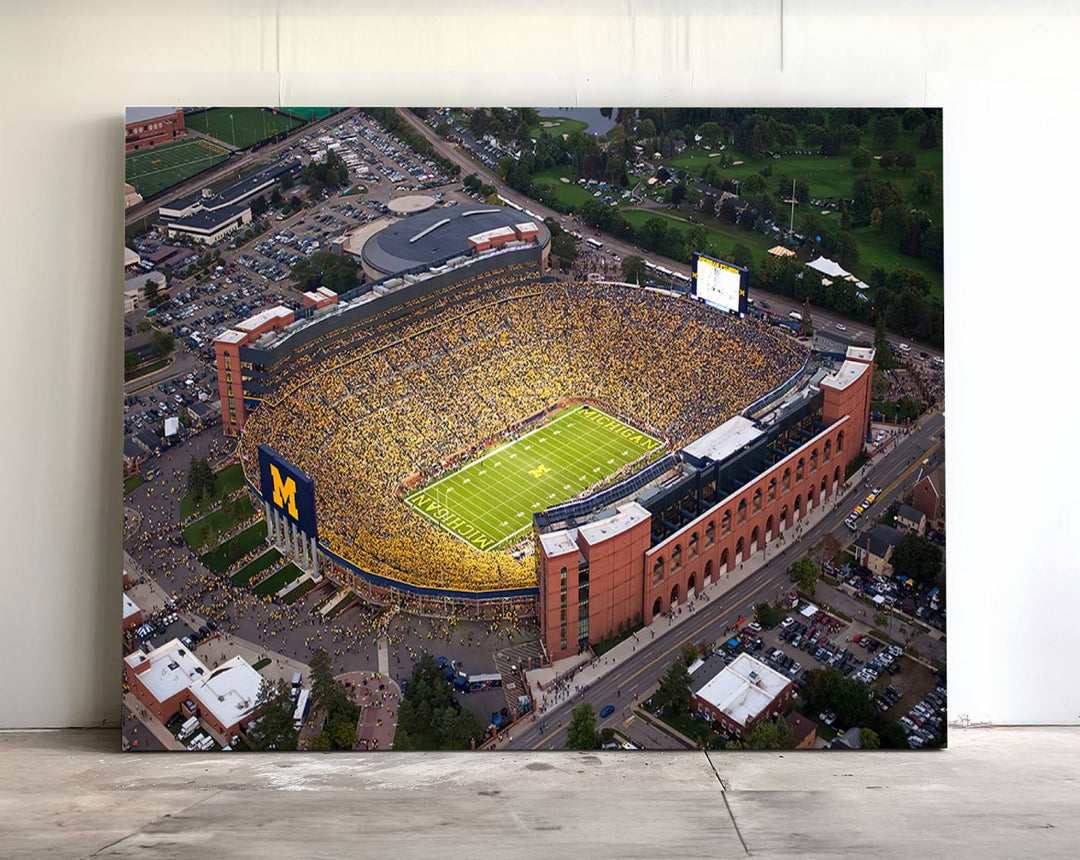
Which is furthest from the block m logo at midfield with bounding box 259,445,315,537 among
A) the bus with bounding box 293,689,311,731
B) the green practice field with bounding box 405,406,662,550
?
the bus with bounding box 293,689,311,731

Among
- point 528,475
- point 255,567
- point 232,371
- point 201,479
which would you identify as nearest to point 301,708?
point 255,567

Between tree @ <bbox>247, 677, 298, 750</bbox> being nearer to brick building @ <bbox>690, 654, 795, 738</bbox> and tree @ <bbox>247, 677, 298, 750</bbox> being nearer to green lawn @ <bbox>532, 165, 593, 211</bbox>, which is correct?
brick building @ <bbox>690, 654, 795, 738</bbox>

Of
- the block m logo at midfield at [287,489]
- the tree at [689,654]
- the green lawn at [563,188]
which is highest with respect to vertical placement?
the green lawn at [563,188]

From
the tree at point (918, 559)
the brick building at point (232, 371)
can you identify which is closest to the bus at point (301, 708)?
the brick building at point (232, 371)

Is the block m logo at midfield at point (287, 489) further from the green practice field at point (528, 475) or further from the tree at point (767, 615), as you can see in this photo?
the tree at point (767, 615)

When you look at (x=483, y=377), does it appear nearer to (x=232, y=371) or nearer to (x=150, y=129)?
(x=232, y=371)

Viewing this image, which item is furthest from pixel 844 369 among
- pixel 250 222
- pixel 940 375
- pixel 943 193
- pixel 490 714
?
pixel 250 222
